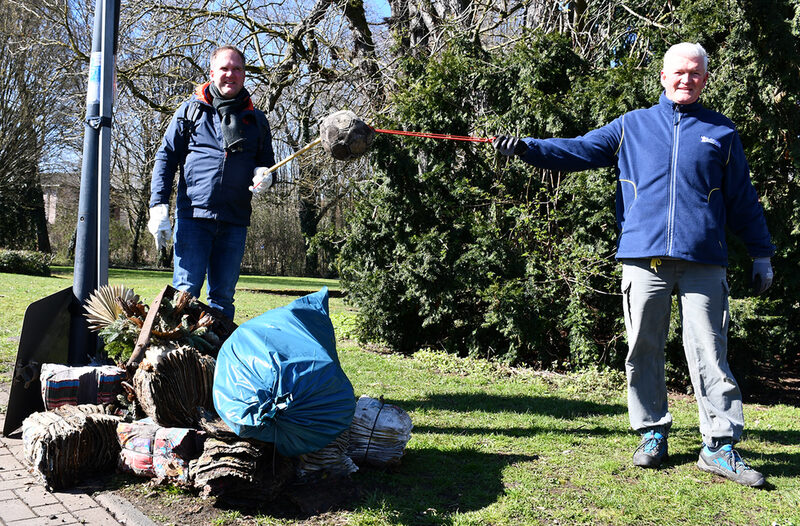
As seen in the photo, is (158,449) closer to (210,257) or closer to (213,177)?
(210,257)

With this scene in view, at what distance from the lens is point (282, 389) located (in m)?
2.67

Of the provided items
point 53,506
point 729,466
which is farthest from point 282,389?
point 729,466

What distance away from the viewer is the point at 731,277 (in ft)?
17.7

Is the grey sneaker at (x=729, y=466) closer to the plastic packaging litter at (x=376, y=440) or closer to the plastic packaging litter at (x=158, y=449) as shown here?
the plastic packaging litter at (x=376, y=440)

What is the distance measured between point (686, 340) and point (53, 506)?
3200mm

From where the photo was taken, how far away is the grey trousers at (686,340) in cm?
333

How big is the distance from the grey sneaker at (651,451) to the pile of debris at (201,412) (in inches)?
51.5

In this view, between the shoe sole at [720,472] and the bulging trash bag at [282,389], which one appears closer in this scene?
the bulging trash bag at [282,389]

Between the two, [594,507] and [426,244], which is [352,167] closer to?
[426,244]

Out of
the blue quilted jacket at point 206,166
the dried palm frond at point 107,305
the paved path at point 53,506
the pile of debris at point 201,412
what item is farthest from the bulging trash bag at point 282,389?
the blue quilted jacket at point 206,166

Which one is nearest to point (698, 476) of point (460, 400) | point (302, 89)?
point (460, 400)

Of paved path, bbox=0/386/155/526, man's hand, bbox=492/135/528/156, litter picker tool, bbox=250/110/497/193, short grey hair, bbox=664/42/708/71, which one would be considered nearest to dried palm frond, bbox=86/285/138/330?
paved path, bbox=0/386/155/526

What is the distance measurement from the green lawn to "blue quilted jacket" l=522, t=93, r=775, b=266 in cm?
117

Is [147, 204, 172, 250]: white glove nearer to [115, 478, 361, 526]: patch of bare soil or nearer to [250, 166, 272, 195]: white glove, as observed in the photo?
[250, 166, 272, 195]: white glove
